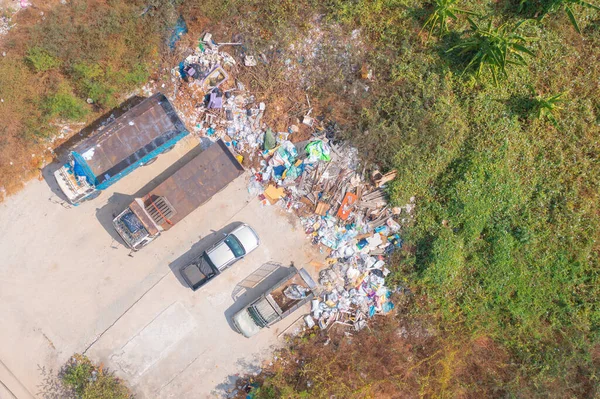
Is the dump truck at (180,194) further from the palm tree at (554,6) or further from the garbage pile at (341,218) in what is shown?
the palm tree at (554,6)

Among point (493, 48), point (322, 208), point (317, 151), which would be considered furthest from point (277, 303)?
point (493, 48)

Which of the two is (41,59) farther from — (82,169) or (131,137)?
(131,137)

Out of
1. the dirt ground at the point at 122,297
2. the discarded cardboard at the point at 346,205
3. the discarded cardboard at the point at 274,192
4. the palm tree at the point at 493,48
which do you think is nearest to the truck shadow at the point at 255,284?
the dirt ground at the point at 122,297

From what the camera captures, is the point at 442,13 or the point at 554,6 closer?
the point at 442,13

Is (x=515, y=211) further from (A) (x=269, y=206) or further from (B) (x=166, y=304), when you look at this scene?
(B) (x=166, y=304)

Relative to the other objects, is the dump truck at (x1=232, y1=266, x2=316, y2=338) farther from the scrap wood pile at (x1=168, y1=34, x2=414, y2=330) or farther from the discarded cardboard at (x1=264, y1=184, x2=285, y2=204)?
the discarded cardboard at (x1=264, y1=184, x2=285, y2=204)

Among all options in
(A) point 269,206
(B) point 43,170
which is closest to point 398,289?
(A) point 269,206
